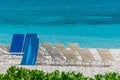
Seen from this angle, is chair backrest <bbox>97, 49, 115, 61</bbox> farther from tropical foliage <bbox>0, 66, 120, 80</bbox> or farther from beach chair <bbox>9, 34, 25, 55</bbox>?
tropical foliage <bbox>0, 66, 120, 80</bbox>

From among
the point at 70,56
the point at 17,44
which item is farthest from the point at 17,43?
the point at 70,56

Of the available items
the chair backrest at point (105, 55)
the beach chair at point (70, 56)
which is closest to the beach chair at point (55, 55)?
the beach chair at point (70, 56)

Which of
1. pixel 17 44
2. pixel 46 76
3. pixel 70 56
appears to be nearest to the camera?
pixel 46 76

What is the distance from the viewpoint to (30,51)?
12305mm

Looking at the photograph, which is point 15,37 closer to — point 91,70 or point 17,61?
point 17,61

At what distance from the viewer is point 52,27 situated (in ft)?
96.6

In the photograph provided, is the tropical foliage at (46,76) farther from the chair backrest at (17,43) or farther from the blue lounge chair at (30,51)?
the chair backrest at (17,43)

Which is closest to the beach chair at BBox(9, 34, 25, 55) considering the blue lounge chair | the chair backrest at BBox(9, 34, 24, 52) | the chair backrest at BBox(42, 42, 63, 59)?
the chair backrest at BBox(9, 34, 24, 52)

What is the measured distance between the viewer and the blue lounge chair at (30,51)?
12.2 metres

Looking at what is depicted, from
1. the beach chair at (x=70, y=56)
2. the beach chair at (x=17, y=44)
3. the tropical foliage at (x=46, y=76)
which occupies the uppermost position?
the beach chair at (x=17, y=44)

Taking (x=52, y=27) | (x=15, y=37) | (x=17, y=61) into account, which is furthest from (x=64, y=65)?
(x=52, y=27)

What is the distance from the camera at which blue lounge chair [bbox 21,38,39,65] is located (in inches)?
479

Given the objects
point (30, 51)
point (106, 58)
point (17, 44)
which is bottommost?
point (106, 58)

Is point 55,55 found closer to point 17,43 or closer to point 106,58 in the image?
point 106,58
